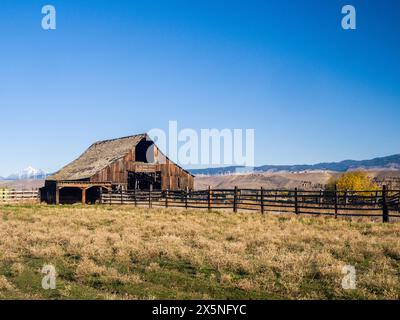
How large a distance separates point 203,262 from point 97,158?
125 ft

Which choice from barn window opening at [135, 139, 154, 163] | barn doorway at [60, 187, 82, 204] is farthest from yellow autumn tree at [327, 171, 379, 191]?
barn doorway at [60, 187, 82, 204]

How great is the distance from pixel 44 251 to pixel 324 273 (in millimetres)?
8188

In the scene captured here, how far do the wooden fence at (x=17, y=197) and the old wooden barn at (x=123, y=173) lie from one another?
1478 millimetres

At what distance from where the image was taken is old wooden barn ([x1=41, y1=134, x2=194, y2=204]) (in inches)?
1634

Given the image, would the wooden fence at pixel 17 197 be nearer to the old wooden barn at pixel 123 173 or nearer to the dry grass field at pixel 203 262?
the old wooden barn at pixel 123 173

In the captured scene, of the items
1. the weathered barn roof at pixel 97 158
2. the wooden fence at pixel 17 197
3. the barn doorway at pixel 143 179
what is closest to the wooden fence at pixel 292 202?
the weathered barn roof at pixel 97 158

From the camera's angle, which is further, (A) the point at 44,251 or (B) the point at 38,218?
(B) the point at 38,218

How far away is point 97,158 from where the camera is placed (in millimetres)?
46812

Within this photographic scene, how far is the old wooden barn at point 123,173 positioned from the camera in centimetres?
4150

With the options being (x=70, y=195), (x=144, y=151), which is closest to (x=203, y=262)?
(x=144, y=151)

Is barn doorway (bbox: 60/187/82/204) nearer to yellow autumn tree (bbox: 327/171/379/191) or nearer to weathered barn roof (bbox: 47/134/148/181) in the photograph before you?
weathered barn roof (bbox: 47/134/148/181)
